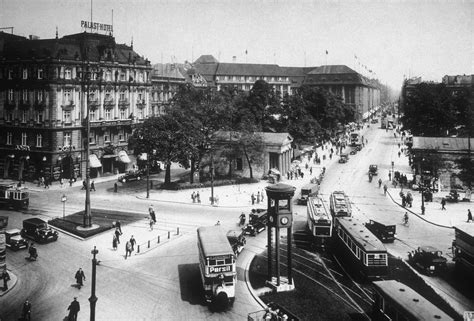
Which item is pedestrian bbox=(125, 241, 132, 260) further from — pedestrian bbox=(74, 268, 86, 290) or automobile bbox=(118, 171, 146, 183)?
automobile bbox=(118, 171, 146, 183)

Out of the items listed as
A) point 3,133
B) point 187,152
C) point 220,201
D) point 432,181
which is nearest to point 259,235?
point 220,201

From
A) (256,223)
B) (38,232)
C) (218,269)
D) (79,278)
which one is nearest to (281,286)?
(218,269)

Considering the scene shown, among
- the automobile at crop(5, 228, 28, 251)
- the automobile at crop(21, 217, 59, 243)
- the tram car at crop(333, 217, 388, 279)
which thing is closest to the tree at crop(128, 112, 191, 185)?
the automobile at crop(21, 217, 59, 243)

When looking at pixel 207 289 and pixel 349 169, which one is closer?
pixel 207 289

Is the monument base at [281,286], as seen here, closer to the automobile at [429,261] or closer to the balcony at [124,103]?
the automobile at [429,261]

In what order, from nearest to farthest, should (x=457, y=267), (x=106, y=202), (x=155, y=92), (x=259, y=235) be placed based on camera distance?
(x=457, y=267), (x=259, y=235), (x=106, y=202), (x=155, y=92)

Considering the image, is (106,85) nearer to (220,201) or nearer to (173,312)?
(220,201)

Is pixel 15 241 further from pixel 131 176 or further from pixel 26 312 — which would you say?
pixel 131 176
